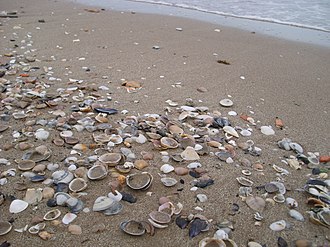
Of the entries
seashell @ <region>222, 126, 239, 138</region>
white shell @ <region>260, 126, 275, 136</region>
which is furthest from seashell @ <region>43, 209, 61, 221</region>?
white shell @ <region>260, 126, 275, 136</region>

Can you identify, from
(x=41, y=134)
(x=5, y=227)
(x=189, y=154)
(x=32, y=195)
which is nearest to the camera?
(x=5, y=227)

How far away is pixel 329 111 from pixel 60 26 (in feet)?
15.7

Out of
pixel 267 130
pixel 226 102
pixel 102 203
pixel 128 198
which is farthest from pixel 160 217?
pixel 226 102

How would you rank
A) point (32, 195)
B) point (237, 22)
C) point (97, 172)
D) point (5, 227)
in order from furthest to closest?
point (237, 22), point (97, 172), point (32, 195), point (5, 227)

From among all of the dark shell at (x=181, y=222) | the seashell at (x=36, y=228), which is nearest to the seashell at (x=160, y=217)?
the dark shell at (x=181, y=222)

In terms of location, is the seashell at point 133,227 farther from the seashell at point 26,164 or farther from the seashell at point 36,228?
the seashell at point 26,164

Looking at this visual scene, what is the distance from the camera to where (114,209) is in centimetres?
187

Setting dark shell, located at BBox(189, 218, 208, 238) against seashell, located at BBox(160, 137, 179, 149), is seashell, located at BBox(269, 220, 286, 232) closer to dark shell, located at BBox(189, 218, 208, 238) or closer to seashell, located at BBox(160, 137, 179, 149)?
dark shell, located at BBox(189, 218, 208, 238)

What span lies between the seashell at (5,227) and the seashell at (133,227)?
2.02 ft

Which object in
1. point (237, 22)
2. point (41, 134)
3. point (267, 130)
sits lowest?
point (267, 130)

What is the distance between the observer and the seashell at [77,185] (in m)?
1.99

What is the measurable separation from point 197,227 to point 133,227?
0.37m

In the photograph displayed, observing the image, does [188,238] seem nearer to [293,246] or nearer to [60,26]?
[293,246]

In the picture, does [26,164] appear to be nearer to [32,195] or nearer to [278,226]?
[32,195]
